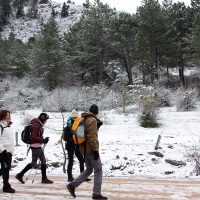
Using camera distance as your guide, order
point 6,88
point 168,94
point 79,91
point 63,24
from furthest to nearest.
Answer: point 63,24
point 6,88
point 79,91
point 168,94

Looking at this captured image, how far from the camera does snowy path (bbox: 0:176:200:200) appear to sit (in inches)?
327

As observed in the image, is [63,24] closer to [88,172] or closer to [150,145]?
[150,145]

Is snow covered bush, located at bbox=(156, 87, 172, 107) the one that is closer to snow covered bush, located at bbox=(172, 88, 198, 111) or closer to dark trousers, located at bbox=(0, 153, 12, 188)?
snow covered bush, located at bbox=(172, 88, 198, 111)

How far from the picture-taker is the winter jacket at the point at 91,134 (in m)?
7.65

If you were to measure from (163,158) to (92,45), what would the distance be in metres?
35.7

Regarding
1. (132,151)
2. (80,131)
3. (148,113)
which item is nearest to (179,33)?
(148,113)

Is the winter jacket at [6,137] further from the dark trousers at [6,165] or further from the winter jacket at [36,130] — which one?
the winter jacket at [36,130]

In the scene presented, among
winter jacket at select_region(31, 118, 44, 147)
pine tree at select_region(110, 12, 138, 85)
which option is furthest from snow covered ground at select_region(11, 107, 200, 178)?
pine tree at select_region(110, 12, 138, 85)

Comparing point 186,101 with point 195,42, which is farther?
point 195,42

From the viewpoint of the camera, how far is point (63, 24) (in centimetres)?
10719

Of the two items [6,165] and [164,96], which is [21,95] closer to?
[164,96]

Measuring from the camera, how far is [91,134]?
766 cm

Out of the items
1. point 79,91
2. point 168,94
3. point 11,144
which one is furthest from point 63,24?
point 11,144

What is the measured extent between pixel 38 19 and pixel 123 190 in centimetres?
10792
